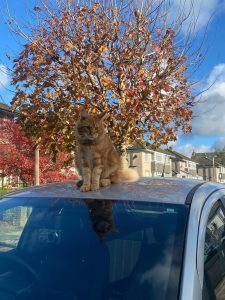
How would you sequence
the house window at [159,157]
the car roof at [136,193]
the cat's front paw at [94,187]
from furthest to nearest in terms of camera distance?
the house window at [159,157]
the cat's front paw at [94,187]
the car roof at [136,193]

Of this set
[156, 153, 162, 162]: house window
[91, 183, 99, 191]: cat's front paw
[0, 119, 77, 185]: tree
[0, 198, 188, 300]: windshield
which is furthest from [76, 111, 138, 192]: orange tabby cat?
[156, 153, 162, 162]: house window

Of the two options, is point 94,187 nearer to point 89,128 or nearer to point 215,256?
point 89,128

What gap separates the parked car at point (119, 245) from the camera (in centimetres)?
205

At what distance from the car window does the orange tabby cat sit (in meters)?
1.12

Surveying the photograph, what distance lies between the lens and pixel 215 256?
8.29 feet

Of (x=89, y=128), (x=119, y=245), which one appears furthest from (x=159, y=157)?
(x=119, y=245)

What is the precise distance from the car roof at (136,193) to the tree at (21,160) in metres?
8.04

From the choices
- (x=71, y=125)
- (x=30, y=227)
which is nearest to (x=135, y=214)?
(x=30, y=227)

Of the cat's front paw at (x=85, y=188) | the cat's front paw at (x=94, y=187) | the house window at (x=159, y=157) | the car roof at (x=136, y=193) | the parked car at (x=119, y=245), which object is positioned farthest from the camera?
the house window at (x=159, y=157)

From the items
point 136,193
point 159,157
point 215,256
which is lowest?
point 215,256

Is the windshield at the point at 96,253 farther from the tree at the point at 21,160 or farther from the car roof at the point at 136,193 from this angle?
the tree at the point at 21,160

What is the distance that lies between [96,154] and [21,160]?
24.4ft

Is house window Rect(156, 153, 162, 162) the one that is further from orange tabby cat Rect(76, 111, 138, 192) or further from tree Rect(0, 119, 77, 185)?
orange tabby cat Rect(76, 111, 138, 192)

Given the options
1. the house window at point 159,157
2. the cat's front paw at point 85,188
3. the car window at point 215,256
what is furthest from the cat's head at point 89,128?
the house window at point 159,157
